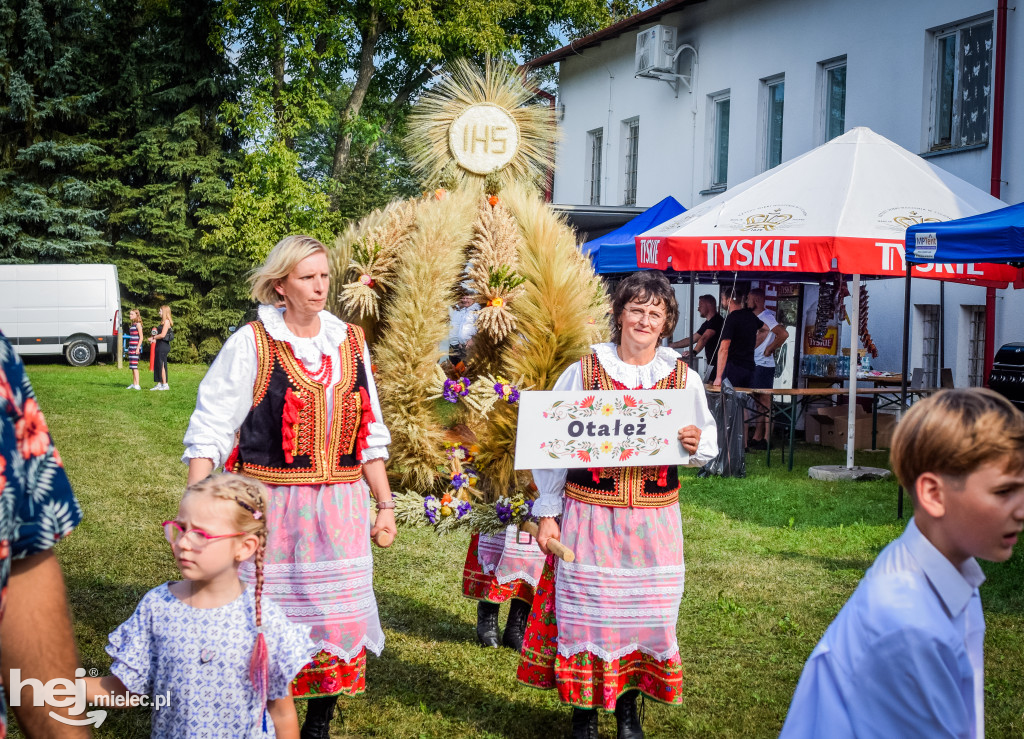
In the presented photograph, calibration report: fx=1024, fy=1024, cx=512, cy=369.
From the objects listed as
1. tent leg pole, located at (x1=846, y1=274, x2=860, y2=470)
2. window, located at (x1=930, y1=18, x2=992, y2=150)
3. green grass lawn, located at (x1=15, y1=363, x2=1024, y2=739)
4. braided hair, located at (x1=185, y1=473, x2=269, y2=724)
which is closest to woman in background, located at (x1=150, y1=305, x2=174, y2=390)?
green grass lawn, located at (x1=15, y1=363, x2=1024, y2=739)

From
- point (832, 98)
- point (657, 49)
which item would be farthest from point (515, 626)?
point (657, 49)

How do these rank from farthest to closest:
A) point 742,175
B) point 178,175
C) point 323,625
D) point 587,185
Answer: point 178,175
point 587,185
point 742,175
point 323,625

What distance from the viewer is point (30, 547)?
1529mm

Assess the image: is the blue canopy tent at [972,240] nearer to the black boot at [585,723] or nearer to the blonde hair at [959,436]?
the black boot at [585,723]

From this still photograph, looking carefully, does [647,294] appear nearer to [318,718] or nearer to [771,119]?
[318,718]

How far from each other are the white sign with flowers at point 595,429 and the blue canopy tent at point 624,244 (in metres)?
7.32

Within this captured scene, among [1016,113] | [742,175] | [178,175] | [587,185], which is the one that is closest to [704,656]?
[1016,113]

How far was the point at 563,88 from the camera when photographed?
24.5 meters

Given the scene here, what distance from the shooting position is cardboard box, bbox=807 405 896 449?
12.8 m

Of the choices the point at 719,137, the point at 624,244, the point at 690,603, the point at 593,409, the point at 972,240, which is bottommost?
the point at 690,603

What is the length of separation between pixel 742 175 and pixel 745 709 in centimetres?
1487

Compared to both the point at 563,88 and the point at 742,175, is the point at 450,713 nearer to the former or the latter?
the point at 742,175

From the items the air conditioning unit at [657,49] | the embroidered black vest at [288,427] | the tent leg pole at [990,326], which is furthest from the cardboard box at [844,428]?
the embroidered black vest at [288,427]

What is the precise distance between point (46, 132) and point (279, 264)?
32.2 meters
